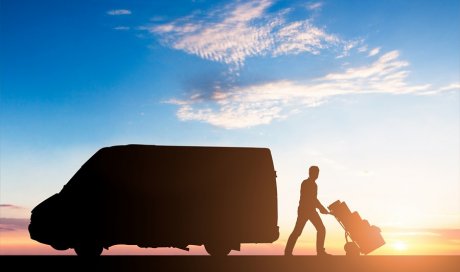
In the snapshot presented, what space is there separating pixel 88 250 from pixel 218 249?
10.7ft

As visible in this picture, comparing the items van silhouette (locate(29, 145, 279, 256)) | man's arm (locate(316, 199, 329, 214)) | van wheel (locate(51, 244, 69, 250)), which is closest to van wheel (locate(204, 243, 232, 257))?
van silhouette (locate(29, 145, 279, 256))

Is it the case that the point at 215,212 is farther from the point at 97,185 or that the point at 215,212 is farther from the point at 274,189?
the point at 97,185

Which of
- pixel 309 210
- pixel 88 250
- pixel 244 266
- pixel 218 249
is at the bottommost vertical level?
pixel 244 266

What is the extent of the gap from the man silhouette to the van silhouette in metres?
0.60

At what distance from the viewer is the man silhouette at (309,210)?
16.3 metres

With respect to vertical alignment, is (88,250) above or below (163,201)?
below

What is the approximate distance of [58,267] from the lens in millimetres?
13914

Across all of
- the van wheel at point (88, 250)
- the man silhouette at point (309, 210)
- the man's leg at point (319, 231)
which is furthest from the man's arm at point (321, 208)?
the van wheel at point (88, 250)

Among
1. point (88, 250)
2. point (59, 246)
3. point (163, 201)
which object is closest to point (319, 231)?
point (163, 201)

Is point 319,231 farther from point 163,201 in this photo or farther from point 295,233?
point 163,201

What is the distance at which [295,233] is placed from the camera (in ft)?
53.8

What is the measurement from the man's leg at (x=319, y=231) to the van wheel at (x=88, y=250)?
5.26 meters

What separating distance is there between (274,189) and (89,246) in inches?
185

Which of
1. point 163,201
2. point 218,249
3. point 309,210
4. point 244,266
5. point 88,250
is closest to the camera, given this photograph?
point 244,266
